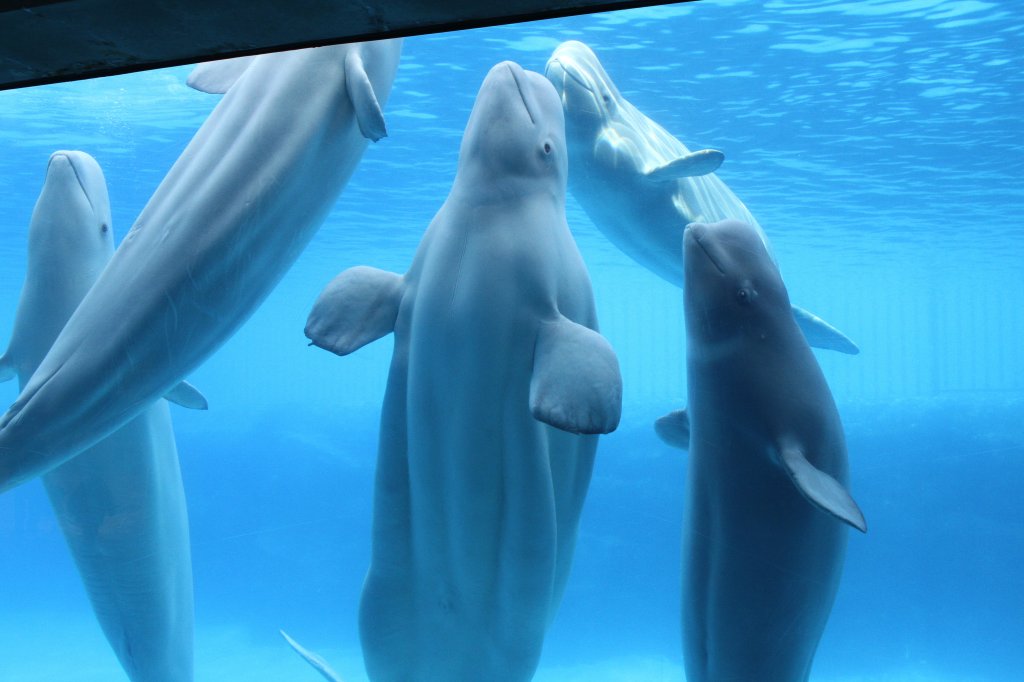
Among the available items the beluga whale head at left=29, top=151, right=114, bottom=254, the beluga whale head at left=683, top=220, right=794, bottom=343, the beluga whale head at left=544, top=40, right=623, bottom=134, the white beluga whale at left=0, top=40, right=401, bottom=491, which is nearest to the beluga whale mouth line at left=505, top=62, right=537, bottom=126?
the white beluga whale at left=0, top=40, right=401, bottom=491

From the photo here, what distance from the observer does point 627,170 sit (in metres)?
7.94

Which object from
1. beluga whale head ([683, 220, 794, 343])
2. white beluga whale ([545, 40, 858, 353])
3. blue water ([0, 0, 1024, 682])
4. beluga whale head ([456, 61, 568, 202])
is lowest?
blue water ([0, 0, 1024, 682])

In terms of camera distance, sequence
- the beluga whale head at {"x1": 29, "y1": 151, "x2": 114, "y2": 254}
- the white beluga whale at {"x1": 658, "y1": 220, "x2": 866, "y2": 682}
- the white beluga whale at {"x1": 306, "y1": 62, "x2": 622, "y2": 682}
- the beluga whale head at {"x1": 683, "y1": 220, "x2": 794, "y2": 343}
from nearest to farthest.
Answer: the white beluga whale at {"x1": 306, "y1": 62, "x2": 622, "y2": 682} → the white beluga whale at {"x1": 658, "y1": 220, "x2": 866, "y2": 682} → the beluga whale head at {"x1": 683, "y1": 220, "x2": 794, "y2": 343} → the beluga whale head at {"x1": 29, "y1": 151, "x2": 114, "y2": 254}

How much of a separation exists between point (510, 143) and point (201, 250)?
69.6 inches

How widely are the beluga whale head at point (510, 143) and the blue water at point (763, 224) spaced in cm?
769

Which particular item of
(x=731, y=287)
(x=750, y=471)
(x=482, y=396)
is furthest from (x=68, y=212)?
(x=750, y=471)

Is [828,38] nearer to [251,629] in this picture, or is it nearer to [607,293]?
[251,629]

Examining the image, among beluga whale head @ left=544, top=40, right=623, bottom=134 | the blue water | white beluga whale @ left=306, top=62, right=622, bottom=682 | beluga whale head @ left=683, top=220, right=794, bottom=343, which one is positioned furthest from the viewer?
the blue water

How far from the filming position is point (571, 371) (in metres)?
3.82

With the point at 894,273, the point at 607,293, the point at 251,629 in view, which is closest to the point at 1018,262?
the point at 894,273

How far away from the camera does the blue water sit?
15906 millimetres

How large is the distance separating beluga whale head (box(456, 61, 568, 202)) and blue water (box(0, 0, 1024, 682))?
7.69 meters

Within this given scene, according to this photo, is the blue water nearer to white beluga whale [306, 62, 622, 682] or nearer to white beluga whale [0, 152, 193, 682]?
white beluga whale [0, 152, 193, 682]

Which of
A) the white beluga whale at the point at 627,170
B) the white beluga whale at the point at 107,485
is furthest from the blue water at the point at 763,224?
the white beluga whale at the point at 627,170
